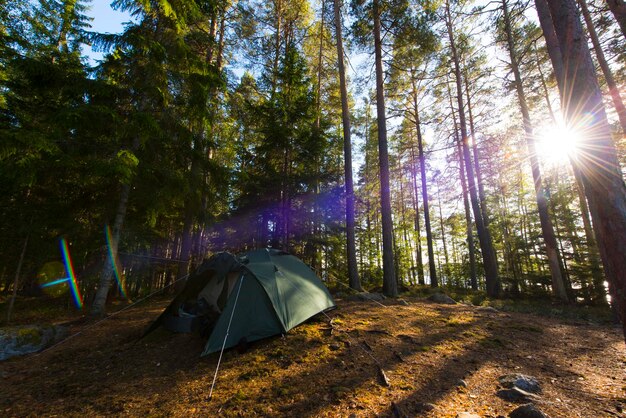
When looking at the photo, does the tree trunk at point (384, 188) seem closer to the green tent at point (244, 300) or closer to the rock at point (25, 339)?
the green tent at point (244, 300)

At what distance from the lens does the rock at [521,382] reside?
3254 mm

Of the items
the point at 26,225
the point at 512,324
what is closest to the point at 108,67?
the point at 26,225

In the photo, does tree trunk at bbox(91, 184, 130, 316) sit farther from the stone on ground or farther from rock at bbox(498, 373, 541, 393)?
rock at bbox(498, 373, 541, 393)

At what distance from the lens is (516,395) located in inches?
121

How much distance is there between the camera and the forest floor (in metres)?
2.92

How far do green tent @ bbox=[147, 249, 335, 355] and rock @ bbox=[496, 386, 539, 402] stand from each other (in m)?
3.14

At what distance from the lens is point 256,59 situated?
14.7m

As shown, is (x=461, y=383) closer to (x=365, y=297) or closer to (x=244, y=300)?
(x=244, y=300)

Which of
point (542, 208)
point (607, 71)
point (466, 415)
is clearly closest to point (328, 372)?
point (466, 415)

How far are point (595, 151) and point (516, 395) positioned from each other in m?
3.29

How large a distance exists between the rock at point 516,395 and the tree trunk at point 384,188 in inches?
246

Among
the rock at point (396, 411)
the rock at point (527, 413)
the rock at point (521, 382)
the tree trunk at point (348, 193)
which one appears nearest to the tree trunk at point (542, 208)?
the tree trunk at point (348, 193)

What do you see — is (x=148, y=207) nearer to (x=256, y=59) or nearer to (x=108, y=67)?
(x=108, y=67)

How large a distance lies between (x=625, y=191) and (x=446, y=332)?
3.68m
